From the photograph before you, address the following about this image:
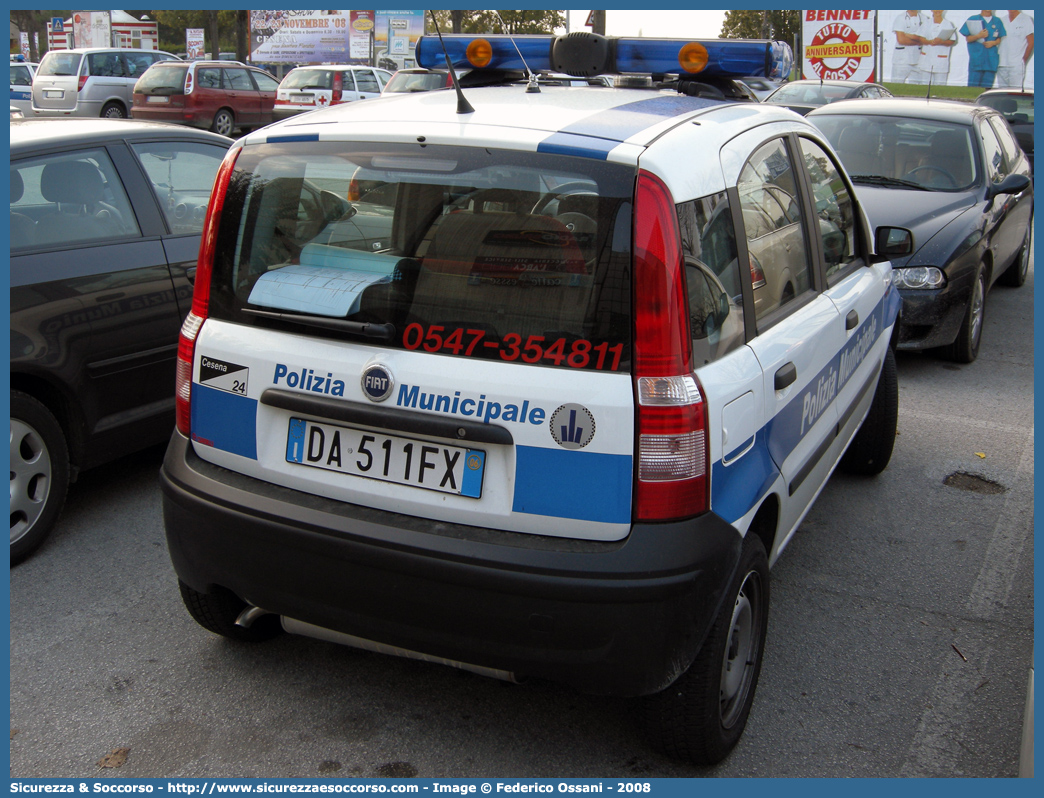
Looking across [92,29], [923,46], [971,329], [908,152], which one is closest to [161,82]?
[908,152]

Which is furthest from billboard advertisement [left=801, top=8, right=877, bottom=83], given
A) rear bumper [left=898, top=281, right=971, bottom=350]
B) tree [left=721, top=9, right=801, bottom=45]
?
rear bumper [left=898, top=281, right=971, bottom=350]

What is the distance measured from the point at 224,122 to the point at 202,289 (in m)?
20.5

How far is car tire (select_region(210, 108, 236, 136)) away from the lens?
68.8 ft

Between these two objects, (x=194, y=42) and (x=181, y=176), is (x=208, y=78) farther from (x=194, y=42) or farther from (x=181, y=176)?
(x=194, y=42)

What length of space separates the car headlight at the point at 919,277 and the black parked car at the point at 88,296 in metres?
4.44

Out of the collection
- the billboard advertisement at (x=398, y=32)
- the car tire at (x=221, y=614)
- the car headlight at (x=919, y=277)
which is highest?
the billboard advertisement at (x=398, y=32)

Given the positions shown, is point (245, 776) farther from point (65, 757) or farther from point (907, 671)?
point (907, 671)

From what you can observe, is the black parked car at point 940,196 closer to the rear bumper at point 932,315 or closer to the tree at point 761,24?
the rear bumper at point 932,315

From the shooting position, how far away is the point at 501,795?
2.47 meters

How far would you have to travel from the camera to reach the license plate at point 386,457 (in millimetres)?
2252

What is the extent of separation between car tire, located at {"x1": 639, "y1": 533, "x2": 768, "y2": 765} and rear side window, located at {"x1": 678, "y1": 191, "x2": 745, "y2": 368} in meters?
0.58

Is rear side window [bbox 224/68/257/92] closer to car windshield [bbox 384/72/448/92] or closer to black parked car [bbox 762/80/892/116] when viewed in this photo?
car windshield [bbox 384/72/448/92]

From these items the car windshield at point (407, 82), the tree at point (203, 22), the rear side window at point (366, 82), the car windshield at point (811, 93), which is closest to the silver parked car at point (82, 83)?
the rear side window at point (366, 82)

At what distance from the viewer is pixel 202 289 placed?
8.70ft
